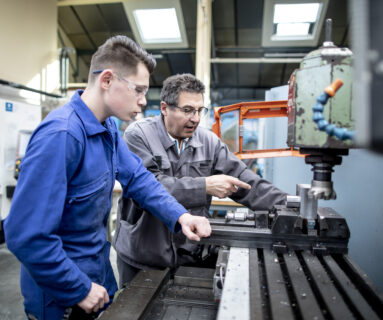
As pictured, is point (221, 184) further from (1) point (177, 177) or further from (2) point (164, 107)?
(2) point (164, 107)

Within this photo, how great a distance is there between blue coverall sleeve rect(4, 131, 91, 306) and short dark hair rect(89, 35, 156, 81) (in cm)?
30

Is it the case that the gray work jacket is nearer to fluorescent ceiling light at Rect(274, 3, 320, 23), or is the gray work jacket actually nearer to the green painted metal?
the green painted metal

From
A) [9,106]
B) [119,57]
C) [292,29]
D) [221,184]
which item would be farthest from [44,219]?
[292,29]

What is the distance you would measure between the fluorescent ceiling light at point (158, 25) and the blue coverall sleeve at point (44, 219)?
366cm

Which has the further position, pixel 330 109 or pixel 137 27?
pixel 137 27

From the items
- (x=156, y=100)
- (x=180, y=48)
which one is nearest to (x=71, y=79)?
(x=156, y=100)

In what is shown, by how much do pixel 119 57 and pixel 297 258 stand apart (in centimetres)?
82

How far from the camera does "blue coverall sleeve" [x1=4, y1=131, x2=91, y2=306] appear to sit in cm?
72

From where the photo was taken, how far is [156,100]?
5.67m

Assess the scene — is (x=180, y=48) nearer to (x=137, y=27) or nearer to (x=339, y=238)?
(x=137, y=27)

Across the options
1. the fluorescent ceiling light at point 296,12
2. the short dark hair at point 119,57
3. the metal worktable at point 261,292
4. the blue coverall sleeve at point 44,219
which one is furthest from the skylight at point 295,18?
the blue coverall sleeve at point 44,219

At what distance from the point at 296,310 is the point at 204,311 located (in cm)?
25

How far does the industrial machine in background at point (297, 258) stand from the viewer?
65 centimetres

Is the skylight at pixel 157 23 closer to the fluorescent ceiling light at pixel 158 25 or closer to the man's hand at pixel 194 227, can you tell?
the fluorescent ceiling light at pixel 158 25
